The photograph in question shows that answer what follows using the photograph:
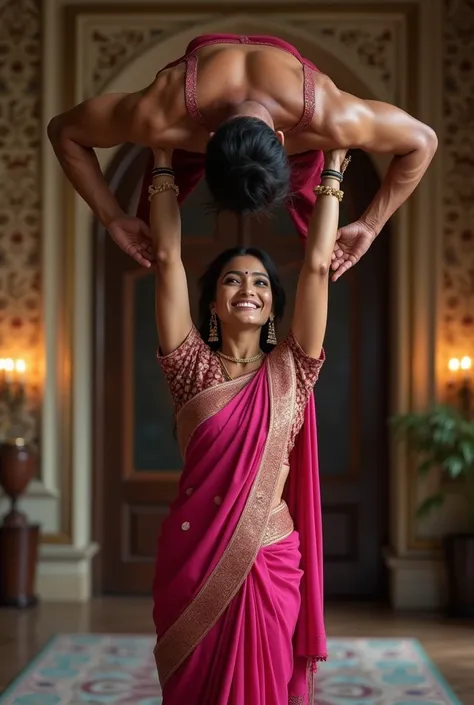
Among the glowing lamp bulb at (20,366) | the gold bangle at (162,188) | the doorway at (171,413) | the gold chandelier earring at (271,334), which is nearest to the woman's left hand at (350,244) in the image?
the gold chandelier earring at (271,334)

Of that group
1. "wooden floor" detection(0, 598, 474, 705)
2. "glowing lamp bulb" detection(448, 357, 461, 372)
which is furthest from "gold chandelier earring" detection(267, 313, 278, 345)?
"glowing lamp bulb" detection(448, 357, 461, 372)

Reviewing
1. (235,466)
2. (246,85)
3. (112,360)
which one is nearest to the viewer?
(246,85)

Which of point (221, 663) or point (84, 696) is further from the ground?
point (221, 663)

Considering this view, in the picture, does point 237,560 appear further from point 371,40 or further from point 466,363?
point 371,40

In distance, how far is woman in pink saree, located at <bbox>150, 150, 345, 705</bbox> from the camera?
98.1 inches

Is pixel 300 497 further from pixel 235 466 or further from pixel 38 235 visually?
pixel 38 235

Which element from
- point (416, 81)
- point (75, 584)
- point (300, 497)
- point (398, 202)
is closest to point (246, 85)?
point (398, 202)

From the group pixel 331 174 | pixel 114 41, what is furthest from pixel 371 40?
pixel 331 174

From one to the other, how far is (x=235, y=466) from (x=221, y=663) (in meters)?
0.48

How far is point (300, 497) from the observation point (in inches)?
109

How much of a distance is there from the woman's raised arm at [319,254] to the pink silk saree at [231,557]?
116 millimetres

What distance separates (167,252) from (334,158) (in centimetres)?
49

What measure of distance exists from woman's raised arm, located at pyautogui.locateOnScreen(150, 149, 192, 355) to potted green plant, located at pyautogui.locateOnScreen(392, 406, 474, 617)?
311 cm

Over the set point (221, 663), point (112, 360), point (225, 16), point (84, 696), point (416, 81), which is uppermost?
point (225, 16)
